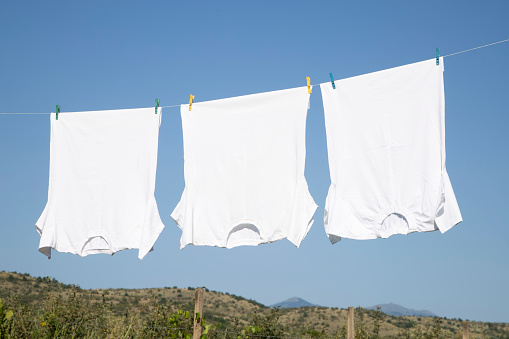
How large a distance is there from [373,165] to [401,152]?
287 mm

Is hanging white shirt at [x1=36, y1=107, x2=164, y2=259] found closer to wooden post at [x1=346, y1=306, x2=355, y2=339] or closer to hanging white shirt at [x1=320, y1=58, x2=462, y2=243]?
hanging white shirt at [x1=320, y1=58, x2=462, y2=243]

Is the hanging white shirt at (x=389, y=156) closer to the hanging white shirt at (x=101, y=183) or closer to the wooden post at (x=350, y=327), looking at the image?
the wooden post at (x=350, y=327)

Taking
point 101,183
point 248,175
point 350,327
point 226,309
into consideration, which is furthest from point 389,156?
point 226,309

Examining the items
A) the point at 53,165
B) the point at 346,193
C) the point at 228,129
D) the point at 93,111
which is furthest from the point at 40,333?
the point at 346,193

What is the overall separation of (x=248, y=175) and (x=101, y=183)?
A: 1.76m

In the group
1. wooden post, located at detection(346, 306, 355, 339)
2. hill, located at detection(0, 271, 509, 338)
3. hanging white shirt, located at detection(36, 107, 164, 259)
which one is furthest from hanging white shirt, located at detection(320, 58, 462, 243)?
hill, located at detection(0, 271, 509, 338)

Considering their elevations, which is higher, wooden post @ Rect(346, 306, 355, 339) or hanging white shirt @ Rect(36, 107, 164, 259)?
hanging white shirt @ Rect(36, 107, 164, 259)

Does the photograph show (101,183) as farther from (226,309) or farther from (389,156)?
(226,309)

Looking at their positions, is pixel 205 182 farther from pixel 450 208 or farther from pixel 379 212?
pixel 450 208

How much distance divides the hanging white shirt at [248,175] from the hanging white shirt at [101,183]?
51 cm

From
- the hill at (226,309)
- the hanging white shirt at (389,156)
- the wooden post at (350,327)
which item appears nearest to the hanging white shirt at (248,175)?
the hanging white shirt at (389,156)

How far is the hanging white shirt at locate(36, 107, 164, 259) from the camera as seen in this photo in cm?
601

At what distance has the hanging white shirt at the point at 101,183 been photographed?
6008mm

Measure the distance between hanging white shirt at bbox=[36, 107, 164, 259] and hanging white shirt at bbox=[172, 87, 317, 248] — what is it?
1.69 feet
